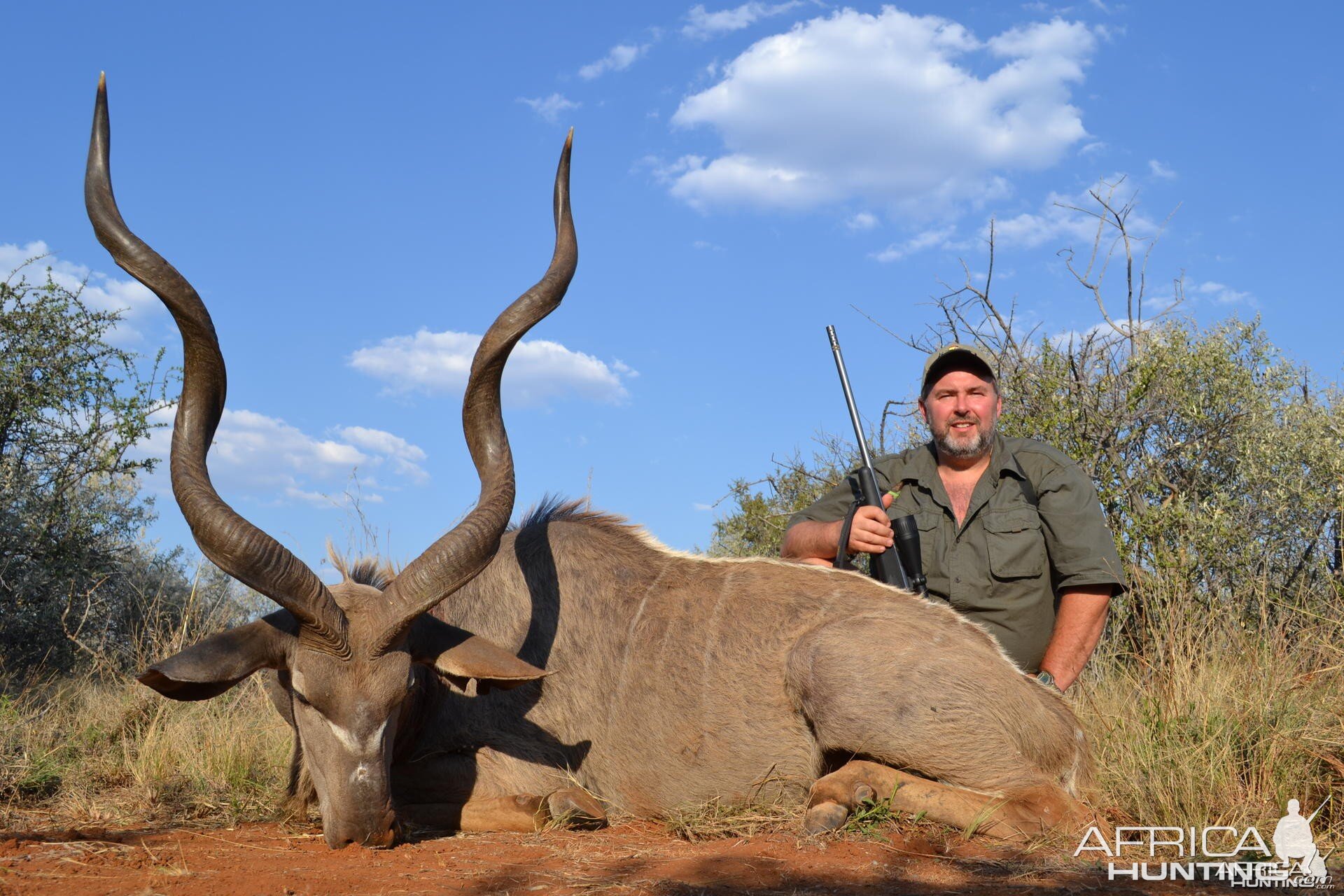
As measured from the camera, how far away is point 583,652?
201 inches

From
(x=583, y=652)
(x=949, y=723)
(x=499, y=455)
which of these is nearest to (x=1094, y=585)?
(x=949, y=723)

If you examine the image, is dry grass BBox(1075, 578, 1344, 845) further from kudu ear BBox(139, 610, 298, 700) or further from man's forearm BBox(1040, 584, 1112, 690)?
kudu ear BBox(139, 610, 298, 700)

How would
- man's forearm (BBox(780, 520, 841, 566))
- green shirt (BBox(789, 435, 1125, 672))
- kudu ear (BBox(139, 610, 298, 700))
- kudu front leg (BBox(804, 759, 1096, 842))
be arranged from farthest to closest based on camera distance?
man's forearm (BBox(780, 520, 841, 566)) < green shirt (BBox(789, 435, 1125, 672)) < kudu front leg (BBox(804, 759, 1096, 842)) < kudu ear (BBox(139, 610, 298, 700))

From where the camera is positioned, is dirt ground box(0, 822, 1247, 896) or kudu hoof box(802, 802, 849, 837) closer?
dirt ground box(0, 822, 1247, 896)

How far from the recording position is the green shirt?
5.86 metres

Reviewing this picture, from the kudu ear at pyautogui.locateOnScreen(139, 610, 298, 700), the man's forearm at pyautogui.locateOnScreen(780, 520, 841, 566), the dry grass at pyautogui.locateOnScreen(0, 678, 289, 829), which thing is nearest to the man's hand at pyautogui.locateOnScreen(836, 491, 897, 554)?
the man's forearm at pyautogui.locateOnScreen(780, 520, 841, 566)

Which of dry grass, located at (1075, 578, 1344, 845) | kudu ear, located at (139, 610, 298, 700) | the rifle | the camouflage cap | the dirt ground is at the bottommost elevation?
the dirt ground

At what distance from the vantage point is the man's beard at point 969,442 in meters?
6.14

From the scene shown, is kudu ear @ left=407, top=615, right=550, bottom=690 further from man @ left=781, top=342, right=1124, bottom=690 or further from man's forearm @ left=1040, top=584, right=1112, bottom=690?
man's forearm @ left=1040, top=584, right=1112, bottom=690

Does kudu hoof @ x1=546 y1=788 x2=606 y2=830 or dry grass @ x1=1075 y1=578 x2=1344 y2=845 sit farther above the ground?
dry grass @ x1=1075 y1=578 x2=1344 y2=845

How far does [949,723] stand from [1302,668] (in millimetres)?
2587

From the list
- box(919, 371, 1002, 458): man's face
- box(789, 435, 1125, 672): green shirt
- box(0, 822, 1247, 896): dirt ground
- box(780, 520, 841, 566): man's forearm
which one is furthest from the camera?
box(919, 371, 1002, 458): man's face

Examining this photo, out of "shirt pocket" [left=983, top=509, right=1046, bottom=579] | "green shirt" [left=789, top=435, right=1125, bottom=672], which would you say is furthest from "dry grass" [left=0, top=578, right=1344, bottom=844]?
"shirt pocket" [left=983, top=509, right=1046, bottom=579]

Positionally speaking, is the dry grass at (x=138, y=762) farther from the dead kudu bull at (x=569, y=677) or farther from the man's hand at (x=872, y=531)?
the man's hand at (x=872, y=531)
